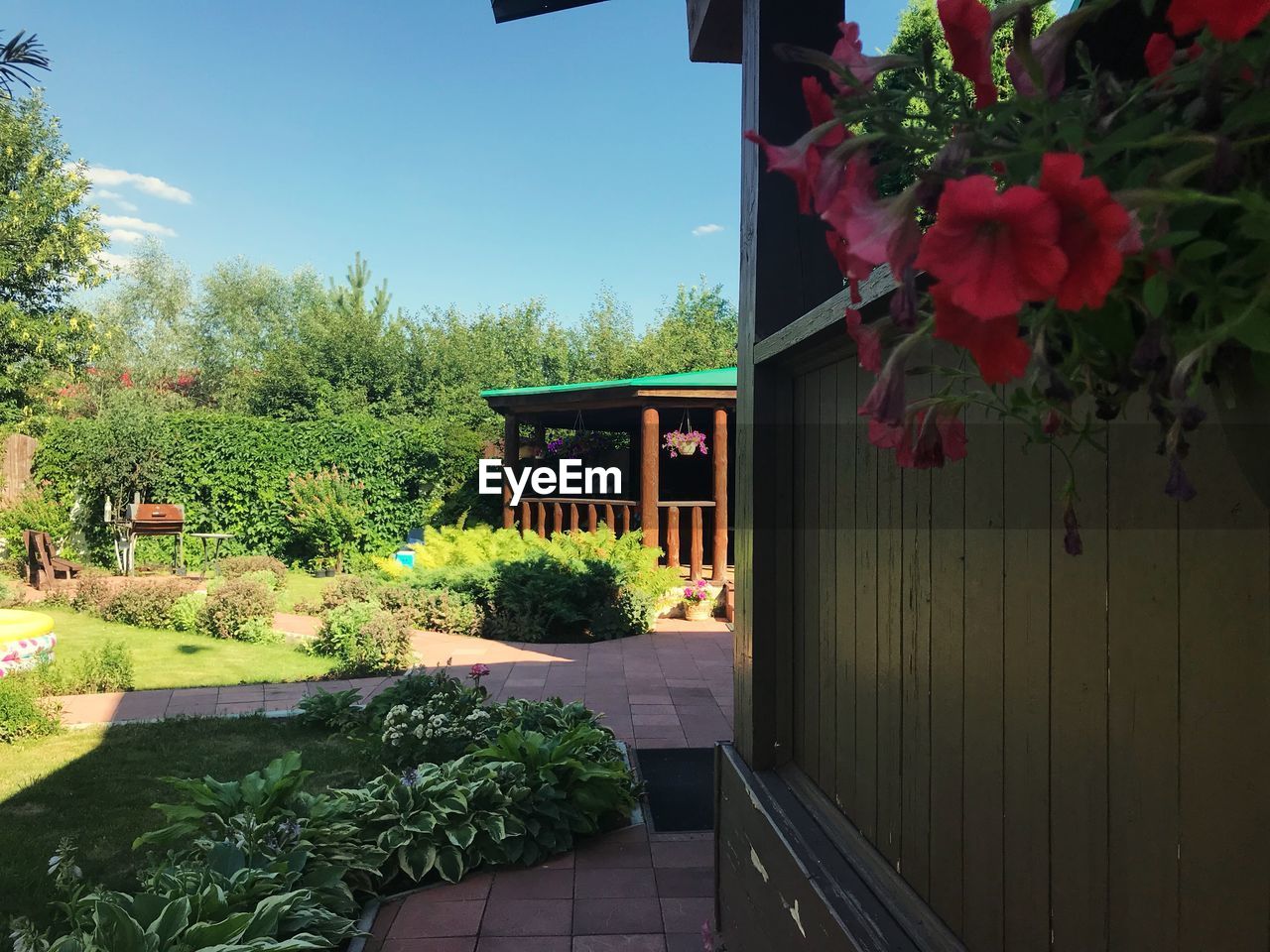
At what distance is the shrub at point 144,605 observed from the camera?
828 cm

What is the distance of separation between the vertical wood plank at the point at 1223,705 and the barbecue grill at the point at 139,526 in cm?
1263

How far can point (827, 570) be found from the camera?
6.64 ft

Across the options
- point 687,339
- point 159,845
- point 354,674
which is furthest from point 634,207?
point 159,845

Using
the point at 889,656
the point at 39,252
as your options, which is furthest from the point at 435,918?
the point at 39,252

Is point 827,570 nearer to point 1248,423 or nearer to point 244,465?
point 1248,423

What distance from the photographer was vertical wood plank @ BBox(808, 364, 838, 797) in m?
1.95

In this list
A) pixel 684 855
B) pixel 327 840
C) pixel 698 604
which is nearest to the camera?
pixel 327 840

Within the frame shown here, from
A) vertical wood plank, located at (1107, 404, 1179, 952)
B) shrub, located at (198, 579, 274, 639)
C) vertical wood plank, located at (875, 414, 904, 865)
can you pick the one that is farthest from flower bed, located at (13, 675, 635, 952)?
shrub, located at (198, 579, 274, 639)

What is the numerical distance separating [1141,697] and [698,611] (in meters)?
7.96

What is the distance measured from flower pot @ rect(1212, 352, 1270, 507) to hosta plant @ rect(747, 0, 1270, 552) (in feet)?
0.41

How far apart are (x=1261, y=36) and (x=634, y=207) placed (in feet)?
138

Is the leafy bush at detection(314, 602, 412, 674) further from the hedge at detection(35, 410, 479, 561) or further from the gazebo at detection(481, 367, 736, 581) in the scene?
the hedge at detection(35, 410, 479, 561)

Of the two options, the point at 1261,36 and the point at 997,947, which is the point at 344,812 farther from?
Result: the point at 1261,36

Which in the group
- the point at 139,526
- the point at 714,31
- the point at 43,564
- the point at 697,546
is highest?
the point at 714,31
